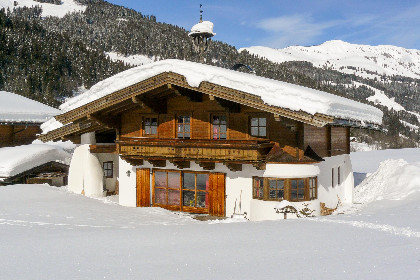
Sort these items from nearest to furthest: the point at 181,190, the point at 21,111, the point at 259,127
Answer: the point at 259,127 < the point at 181,190 < the point at 21,111

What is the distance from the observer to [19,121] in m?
29.5

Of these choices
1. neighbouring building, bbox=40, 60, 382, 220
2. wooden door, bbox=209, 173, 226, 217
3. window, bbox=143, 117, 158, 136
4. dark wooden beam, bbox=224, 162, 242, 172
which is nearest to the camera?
neighbouring building, bbox=40, 60, 382, 220

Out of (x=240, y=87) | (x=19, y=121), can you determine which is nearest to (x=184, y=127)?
(x=240, y=87)

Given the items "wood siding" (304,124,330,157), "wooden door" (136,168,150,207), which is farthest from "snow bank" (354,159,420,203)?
"wooden door" (136,168,150,207)

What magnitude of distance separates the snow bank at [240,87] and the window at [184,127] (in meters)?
2.46

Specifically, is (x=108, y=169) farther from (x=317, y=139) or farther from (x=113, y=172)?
(x=317, y=139)

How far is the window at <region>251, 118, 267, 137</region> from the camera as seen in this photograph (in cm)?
1482

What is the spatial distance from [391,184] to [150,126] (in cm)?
1188

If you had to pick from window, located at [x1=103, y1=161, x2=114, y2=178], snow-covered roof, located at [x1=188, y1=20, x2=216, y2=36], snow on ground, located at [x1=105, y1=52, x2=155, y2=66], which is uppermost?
snow on ground, located at [x1=105, y1=52, x2=155, y2=66]

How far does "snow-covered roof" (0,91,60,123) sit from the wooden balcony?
17.2m

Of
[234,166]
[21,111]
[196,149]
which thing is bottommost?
[234,166]

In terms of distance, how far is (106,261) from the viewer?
6.05m

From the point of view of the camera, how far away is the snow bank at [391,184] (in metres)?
15.7

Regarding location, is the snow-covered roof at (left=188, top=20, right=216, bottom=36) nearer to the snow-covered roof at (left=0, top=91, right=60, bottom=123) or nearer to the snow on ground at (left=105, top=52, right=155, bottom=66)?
the snow-covered roof at (left=0, top=91, right=60, bottom=123)
